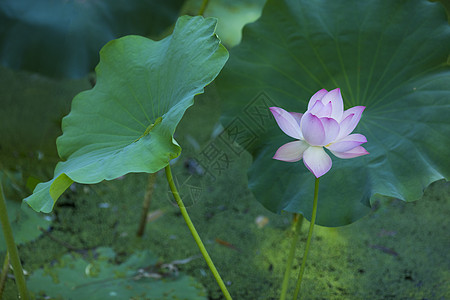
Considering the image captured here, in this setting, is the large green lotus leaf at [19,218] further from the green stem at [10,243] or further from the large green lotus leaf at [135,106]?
the large green lotus leaf at [135,106]

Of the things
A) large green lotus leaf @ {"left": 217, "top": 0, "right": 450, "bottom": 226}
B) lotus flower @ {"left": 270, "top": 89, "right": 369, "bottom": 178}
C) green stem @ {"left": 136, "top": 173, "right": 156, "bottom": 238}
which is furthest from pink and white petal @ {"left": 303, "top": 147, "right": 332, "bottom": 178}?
green stem @ {"left": 136, "top": 173, "right": 156, "bottom": 238}

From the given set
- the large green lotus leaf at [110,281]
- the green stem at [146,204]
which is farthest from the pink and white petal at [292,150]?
the green stem at [146,204]

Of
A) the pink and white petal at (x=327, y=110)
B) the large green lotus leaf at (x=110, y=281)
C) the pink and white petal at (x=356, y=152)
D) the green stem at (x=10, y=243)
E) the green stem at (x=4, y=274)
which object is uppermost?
the pink and white petal at (x=327, y=110)

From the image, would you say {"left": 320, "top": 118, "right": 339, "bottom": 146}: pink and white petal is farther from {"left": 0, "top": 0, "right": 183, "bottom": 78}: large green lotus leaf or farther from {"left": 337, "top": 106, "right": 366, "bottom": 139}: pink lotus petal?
{"left": 0, "top": 0, "right": 183, "bottom": 78}: large green lotus leaf

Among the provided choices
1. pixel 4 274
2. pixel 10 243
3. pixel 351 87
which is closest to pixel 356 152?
pixel 351 87

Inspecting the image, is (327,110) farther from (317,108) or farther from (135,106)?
(135,106)

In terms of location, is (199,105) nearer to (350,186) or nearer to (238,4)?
(238,4)

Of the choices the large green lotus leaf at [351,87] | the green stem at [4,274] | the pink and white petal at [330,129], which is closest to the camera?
the pink and white petal at [330,129]

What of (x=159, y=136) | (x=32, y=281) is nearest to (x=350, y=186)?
(x=159, y=136)
